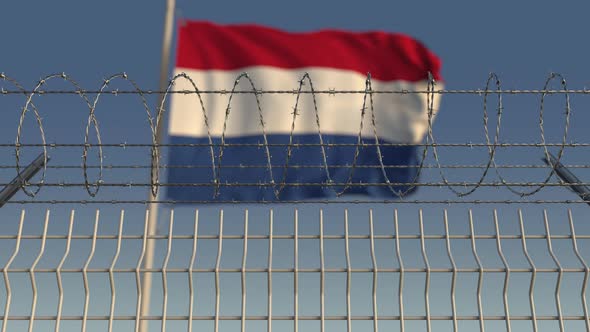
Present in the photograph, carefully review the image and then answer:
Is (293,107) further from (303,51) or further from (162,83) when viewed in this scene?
(162,83)

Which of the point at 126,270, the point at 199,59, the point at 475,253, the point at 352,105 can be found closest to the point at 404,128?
the point at 352,105

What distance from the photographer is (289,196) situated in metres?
12.6

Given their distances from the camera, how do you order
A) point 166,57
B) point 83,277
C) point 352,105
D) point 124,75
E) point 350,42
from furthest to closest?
point 350,42 → point 352,105 → point 166,57 → point 124,75 → point 83,277

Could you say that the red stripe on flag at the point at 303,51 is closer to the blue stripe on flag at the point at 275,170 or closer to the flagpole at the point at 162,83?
the flagpole at the point at 162,83

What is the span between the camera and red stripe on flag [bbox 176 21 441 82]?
1351 cm

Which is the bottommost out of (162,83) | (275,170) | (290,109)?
(275,170)

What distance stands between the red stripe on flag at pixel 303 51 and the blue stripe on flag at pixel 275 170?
174 centimetres

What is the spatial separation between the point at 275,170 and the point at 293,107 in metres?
1.47

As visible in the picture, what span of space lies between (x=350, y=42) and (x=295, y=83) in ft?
5.04

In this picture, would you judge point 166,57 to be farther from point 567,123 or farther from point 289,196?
point 567,123

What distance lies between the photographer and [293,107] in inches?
519

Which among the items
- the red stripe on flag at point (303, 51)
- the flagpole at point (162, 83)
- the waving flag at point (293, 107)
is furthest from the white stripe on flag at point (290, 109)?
the flagpole at point (162, 83)

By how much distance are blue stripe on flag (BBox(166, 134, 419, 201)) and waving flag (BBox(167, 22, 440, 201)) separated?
0.02 m

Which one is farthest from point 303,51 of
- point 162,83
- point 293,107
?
point 162,83
